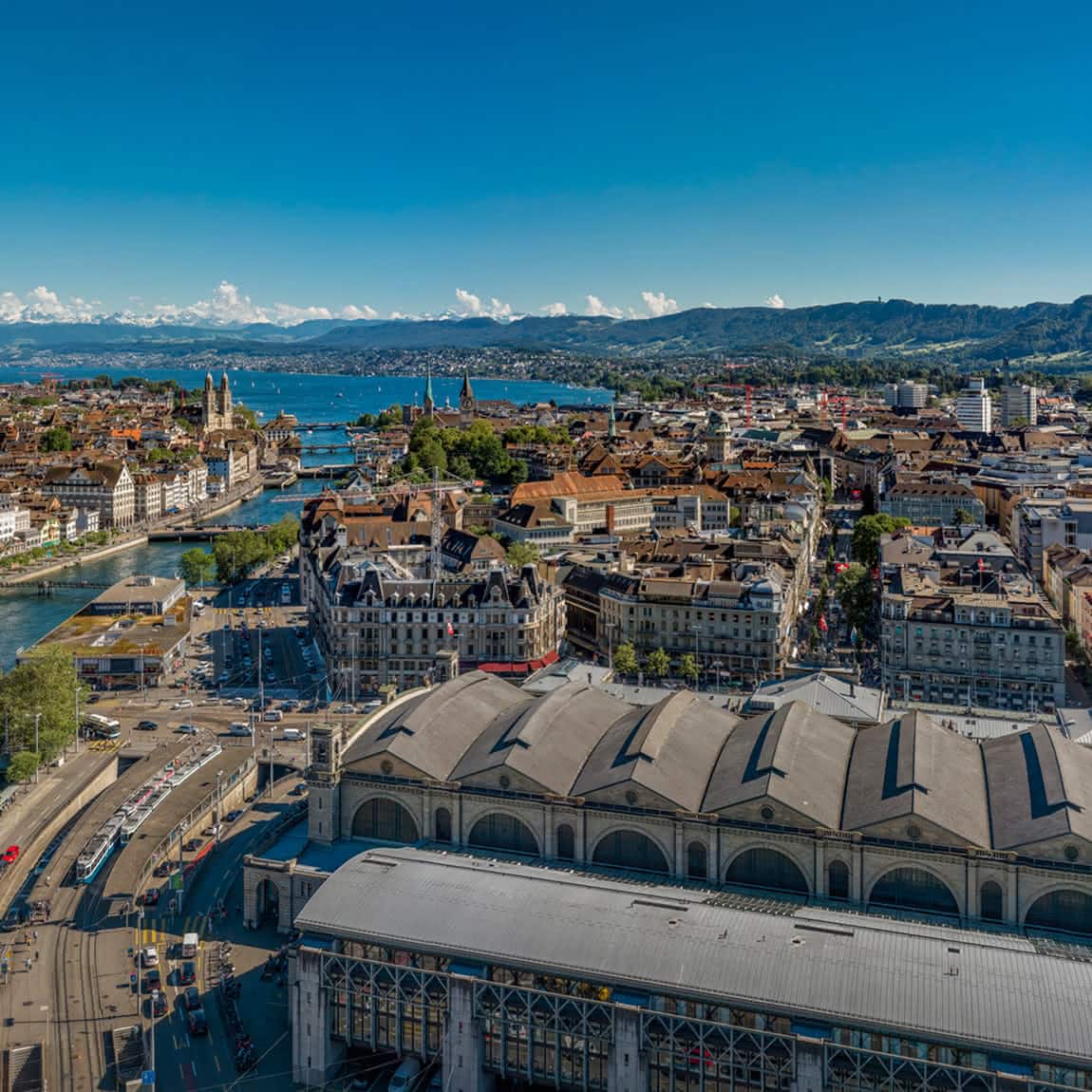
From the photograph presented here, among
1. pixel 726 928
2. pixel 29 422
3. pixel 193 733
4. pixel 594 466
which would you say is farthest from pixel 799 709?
pixel 29 422

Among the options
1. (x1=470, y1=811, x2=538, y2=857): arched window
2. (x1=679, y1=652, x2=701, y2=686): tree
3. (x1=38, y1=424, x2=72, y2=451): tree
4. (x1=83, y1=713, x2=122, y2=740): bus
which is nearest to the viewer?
(x1=470, y1=811, x2=538, y2=857): arched window

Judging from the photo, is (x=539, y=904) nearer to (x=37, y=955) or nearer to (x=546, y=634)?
(x=37, y=955)

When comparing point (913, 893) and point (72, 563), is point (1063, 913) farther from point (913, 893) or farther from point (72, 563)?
point (72, 563)

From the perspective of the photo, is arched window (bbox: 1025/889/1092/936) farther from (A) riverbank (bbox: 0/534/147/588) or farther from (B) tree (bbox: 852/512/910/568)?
(A) riverbank (bbox: 0/534/147/588)

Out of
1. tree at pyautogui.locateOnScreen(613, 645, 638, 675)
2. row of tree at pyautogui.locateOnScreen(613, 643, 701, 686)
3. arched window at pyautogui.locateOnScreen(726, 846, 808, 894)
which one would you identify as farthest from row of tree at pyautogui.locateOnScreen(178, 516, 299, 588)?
arched window at pyautogui.locateOnScreen(726, 846, 808, 894)

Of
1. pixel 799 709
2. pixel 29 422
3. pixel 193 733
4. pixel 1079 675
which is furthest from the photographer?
pixel 29 422

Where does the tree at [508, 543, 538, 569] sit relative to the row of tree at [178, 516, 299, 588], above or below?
above
